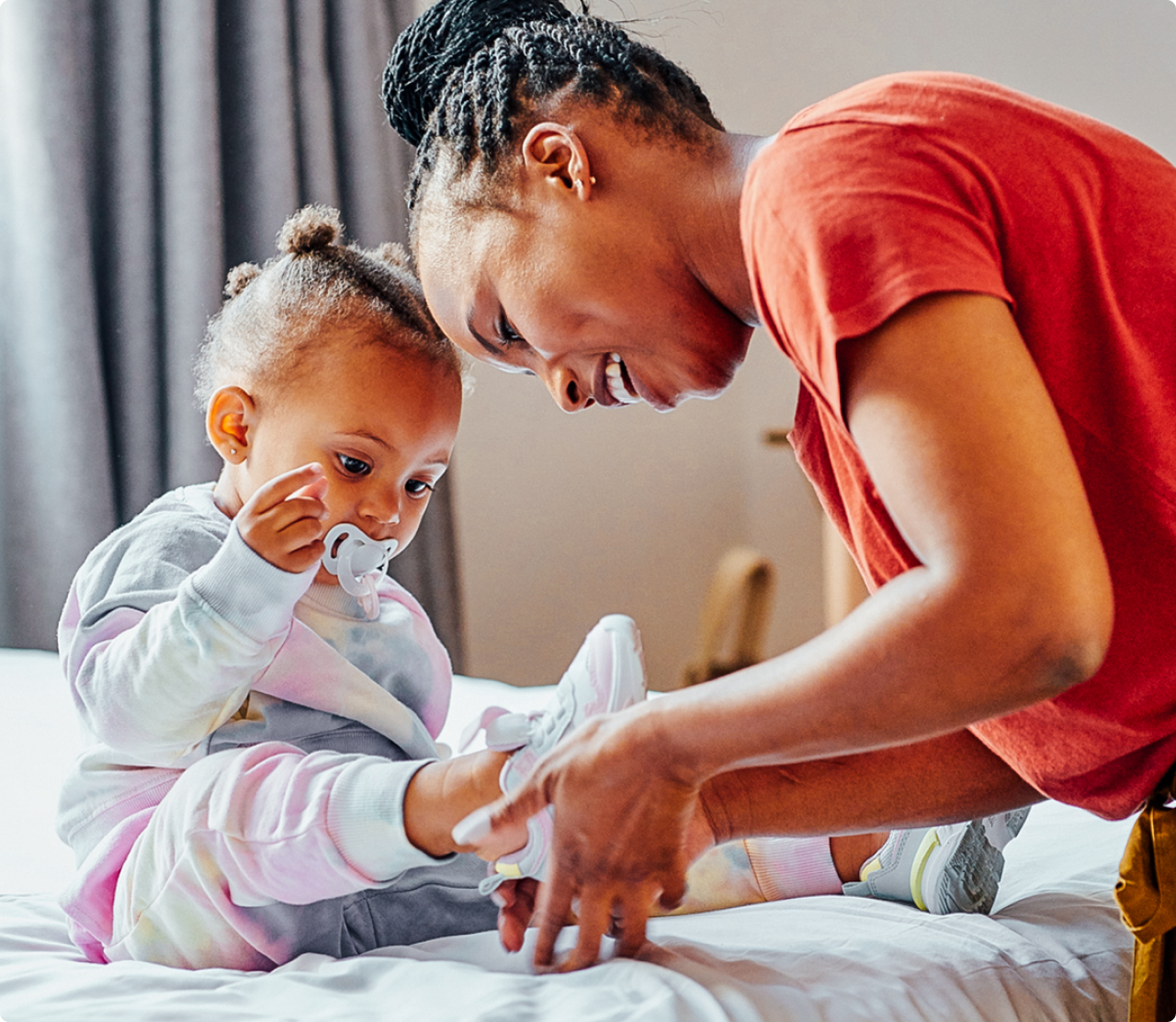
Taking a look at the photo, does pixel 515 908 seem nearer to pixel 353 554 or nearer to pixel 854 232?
pixel 353 554

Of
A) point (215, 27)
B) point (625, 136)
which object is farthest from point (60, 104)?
point (625, 136)

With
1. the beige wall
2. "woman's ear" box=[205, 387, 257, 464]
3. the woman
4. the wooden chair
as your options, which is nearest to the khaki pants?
the woman

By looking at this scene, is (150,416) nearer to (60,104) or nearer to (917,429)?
(60,104)

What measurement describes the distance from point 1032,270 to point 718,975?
40 cm

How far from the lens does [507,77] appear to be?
681 mm

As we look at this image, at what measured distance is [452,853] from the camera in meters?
0.75

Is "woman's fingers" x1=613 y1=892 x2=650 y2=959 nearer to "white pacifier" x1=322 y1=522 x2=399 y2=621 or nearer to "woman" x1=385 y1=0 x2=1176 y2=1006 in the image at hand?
"woman" x1=385 y1=0 x2=1176 y2=1006

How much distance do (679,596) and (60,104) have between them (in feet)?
4.13

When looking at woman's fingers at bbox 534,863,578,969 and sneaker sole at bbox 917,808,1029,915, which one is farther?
sneaker sole at bbox 917,808,1029,915

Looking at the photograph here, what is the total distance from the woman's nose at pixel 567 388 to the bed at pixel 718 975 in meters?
0.33

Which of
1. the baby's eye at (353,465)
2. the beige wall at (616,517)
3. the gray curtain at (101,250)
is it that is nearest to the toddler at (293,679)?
the baby's eye at (353,465)

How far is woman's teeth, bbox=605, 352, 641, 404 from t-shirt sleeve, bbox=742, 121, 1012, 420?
0.18 m

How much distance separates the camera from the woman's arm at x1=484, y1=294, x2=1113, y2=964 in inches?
17.4

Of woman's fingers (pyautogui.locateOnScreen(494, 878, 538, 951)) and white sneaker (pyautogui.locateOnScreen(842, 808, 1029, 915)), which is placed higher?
woman's fingers (pyautogui.locateOnScreen(494, 878, 538, 951))
